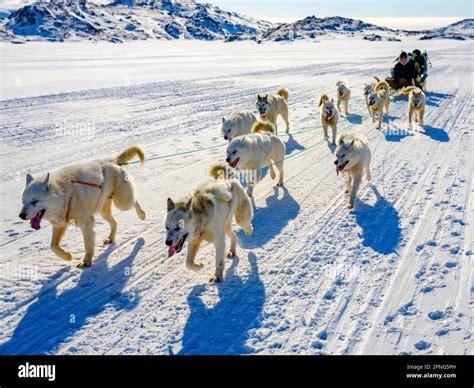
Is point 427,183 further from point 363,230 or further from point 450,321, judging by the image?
point 450,321

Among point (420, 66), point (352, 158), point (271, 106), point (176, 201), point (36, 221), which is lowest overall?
point (36, 221)

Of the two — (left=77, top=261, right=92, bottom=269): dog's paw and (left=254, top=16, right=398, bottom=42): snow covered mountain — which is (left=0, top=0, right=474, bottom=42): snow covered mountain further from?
(left=77, top=261, right=92, bottom=269): dog's paw

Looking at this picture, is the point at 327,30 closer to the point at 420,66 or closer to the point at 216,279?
the point at 420,66

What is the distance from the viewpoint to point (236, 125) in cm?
Result: 717

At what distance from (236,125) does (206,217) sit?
12.4 ft

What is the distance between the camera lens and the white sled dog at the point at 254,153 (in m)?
5.55

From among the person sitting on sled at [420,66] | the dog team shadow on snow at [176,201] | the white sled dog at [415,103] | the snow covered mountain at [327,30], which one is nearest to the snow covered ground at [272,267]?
the dog team shadow on snow at [176,201]

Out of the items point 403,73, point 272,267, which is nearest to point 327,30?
point 403,73

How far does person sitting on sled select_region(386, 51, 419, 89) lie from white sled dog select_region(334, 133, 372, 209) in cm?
951

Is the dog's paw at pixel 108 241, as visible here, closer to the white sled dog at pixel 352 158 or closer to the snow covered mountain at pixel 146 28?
the white sled dog at pixel 352 158
